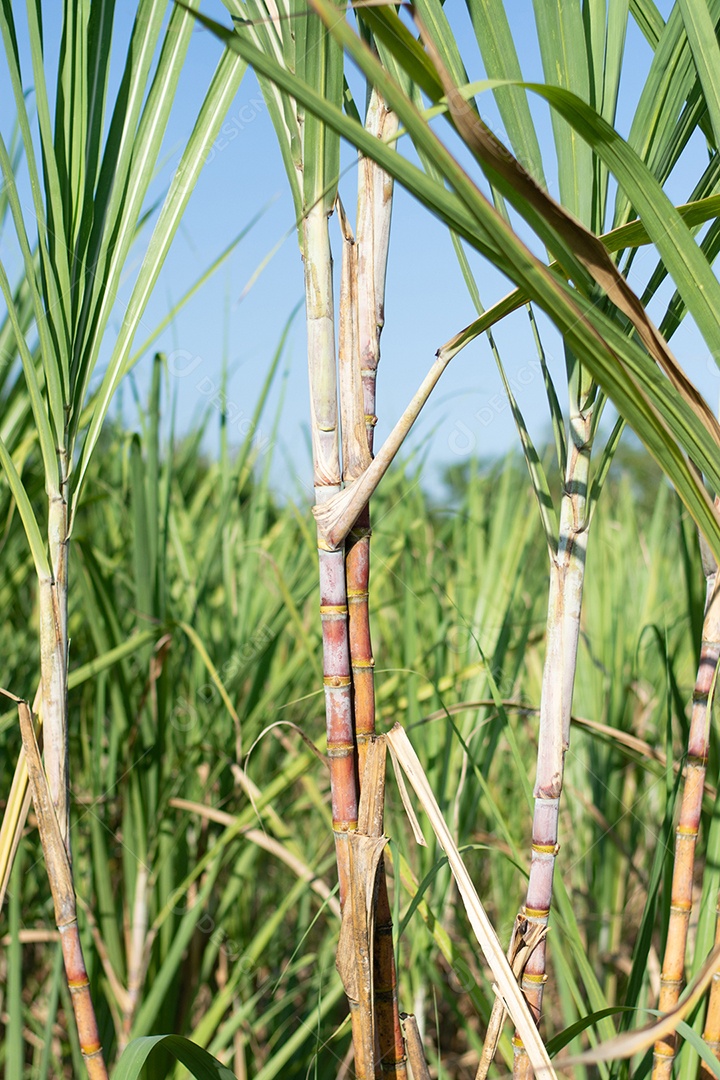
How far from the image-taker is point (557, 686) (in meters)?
0.32

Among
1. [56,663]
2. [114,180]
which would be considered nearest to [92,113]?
[114,180]

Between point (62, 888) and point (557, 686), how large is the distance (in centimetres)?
23

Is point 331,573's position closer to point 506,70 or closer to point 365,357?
point 365,357

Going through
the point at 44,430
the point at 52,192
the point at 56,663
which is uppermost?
the point at 52,192

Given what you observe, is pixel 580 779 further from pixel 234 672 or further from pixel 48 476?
pixel 48 476

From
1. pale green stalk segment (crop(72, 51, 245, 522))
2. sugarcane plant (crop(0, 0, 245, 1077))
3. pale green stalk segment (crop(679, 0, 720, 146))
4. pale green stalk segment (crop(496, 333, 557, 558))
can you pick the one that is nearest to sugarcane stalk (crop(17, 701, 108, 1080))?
sugarcane plant (crop(0, 0, 245, 1077))

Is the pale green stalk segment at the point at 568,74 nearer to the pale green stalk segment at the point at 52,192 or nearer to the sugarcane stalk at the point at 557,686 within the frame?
the sugarcane stalk at the point at 557,686

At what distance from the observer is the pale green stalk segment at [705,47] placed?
10.0 inches

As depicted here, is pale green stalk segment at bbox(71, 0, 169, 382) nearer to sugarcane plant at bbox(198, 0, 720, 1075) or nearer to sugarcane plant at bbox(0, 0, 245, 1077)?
sugarcane plant at bbox(0, 0, 245, 1077)

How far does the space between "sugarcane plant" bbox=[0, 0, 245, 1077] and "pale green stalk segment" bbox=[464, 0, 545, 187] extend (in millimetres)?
124

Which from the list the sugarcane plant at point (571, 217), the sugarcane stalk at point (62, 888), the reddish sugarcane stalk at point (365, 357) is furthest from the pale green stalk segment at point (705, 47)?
the sugarcane stalk at point (62, 888)

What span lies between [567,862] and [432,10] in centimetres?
118

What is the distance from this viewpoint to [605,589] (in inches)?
46.0

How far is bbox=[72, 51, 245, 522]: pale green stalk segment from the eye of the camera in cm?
35
